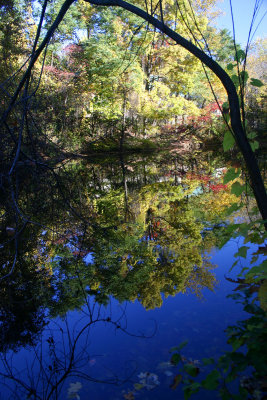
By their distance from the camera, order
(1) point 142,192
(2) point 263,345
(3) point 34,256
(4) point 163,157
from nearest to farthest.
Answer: (2) point 263,345 → (3) point 34,256 → (1) point 142,192 → (4) point 163,157

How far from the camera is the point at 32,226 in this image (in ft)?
15.1

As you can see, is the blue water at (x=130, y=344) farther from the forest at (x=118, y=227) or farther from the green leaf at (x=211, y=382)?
the green leaf at (x=211, y=382)

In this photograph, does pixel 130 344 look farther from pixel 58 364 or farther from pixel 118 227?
pixel 118 227

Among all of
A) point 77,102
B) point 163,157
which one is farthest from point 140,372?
point 77,102

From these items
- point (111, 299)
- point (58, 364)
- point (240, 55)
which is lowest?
point (58, 364)

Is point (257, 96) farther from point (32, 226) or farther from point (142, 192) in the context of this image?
point (32, 226)

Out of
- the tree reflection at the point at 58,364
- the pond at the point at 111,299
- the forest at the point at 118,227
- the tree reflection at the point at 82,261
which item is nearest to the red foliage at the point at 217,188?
the forest at the point at 118,227

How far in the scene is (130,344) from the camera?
6.97 feet

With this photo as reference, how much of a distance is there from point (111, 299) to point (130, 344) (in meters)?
0.62

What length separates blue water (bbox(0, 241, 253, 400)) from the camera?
5.66 feet

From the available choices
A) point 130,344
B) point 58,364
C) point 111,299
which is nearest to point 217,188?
point 111,299

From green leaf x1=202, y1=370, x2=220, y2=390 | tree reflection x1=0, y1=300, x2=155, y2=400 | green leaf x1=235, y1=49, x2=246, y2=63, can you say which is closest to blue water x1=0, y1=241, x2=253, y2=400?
tree reflection x1=0, y1=300, x2=155, y2=400

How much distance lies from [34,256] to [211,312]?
2.20 m

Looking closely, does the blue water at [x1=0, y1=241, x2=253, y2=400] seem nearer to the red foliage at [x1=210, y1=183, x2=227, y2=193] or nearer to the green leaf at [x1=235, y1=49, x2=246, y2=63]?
the green leaf at [x1=235, y1=49, x2=246, y2=63]
